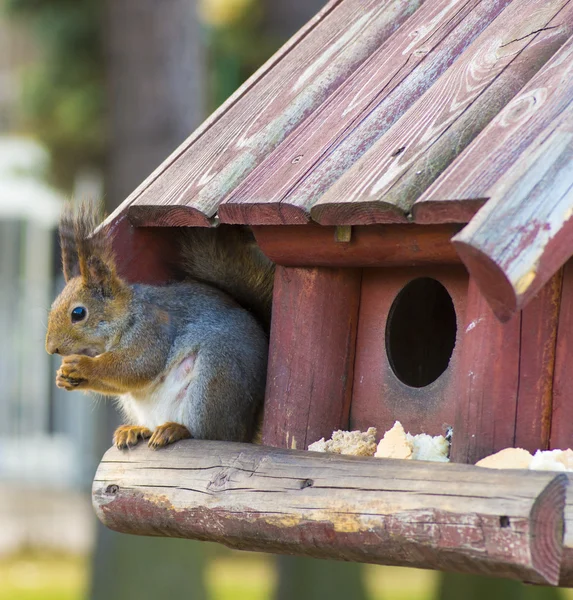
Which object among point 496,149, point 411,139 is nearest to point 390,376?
point 411,139

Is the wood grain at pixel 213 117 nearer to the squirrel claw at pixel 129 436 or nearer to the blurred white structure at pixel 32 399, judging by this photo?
the squirrel claw at pixel 129 436

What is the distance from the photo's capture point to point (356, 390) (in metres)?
2.18

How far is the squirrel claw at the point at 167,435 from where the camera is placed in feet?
7.15

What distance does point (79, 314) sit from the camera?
2.42 m

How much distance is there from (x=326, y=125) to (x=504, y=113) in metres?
0.46

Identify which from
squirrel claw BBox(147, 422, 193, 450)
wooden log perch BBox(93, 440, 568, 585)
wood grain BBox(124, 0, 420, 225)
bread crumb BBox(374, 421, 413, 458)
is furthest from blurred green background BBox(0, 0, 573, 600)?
bread crumb BBox(374, 421, 413, 458)

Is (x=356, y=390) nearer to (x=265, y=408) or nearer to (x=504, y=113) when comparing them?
(x=265, y=408)

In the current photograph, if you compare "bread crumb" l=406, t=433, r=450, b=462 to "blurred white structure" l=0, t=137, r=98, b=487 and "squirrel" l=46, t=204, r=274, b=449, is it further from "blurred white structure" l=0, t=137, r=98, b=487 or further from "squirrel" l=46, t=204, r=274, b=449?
"blurred white structure" l=0, t=137, r=98, b=487

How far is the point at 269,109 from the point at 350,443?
2.48 feet

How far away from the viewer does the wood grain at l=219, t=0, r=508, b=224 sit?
6.38ft

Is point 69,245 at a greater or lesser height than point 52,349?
greater

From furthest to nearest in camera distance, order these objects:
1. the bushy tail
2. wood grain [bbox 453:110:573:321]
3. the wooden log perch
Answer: the bushy tail, the wooden log perch, wood grain [bbox 453:110:573:321]

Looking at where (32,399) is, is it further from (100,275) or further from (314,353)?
(314,353)

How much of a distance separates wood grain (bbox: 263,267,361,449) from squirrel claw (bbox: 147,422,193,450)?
18 cm
